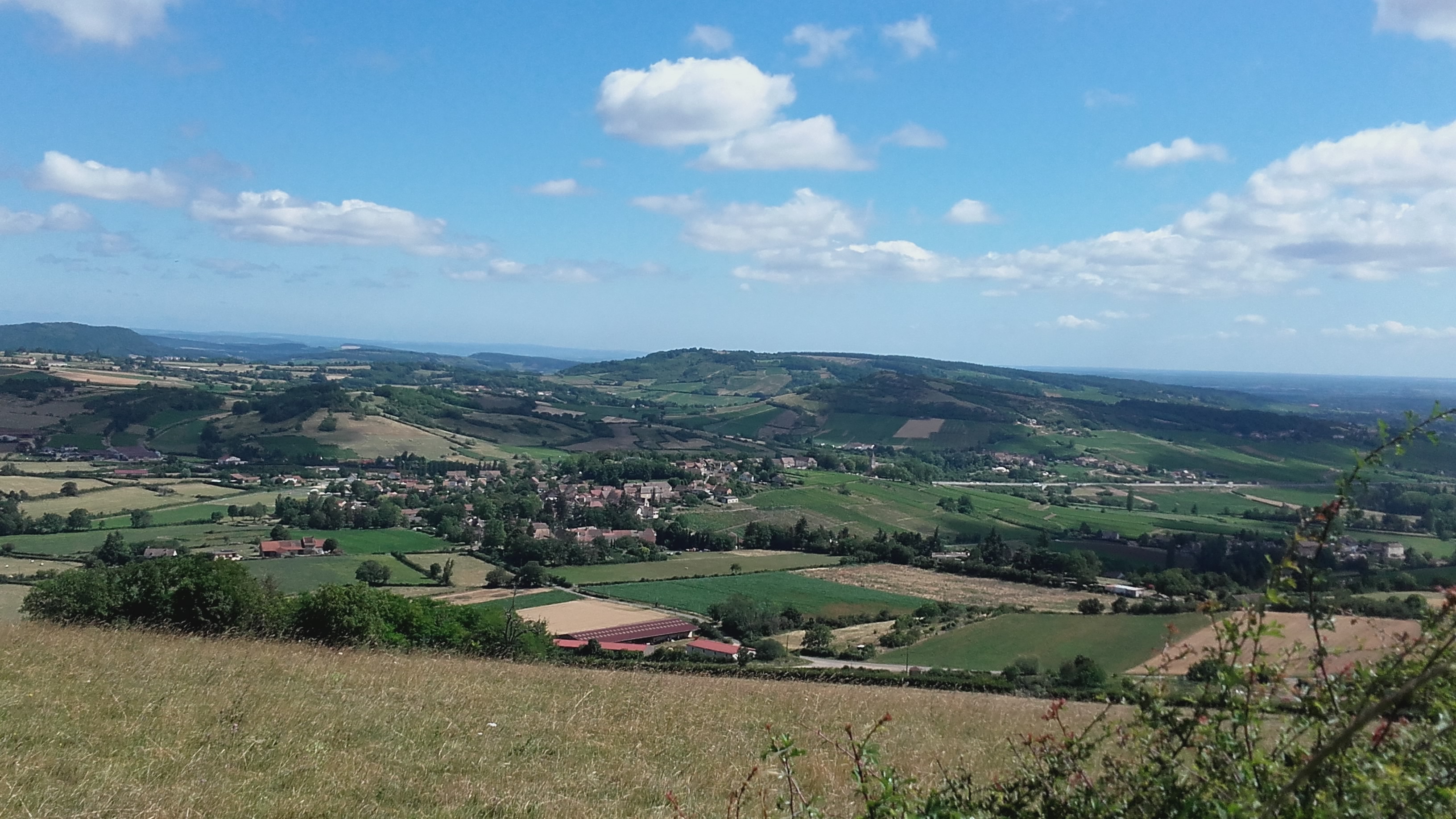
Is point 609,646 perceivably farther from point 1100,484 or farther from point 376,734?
point 1100,484

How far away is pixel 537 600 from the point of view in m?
43.5

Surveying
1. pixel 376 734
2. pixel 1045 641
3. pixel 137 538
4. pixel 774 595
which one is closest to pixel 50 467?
pixel 137 538

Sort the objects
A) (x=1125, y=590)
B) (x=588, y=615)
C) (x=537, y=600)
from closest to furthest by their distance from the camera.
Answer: (x=588, y=615)
(x=537, y=600)
(x=1125, y=590)

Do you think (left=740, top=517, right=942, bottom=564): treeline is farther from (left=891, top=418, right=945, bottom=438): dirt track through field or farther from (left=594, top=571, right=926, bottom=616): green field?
(left=891, top=418, right=945, bottom=438): dirt track through field

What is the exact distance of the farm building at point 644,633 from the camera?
112 ft

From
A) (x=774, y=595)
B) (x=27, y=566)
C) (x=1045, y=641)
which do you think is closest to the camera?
(x=1045, y=641)

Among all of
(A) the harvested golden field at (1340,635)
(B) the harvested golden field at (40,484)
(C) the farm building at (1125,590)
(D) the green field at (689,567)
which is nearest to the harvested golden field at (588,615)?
(D) the green field at (689,567)

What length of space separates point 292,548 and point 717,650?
34.1 m

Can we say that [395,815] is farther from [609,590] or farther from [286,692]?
[609,590]

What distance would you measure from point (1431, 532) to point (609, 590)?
201 ft

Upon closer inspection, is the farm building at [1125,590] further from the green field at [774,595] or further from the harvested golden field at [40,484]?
the harvested golden field at [40,484]

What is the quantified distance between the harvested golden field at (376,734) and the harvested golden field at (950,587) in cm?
3412

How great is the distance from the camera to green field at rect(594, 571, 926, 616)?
4338 cm

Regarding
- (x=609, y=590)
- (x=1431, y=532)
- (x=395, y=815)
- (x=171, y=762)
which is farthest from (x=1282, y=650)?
(x=1431, y=532)
